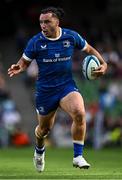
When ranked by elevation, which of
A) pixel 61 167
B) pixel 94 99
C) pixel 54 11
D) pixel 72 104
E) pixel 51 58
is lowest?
pixel 94 99

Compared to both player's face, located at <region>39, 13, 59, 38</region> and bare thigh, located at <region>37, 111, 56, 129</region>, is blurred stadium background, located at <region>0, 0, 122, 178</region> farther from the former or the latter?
player's face, located at <region>39, 13, 59, 38</region>

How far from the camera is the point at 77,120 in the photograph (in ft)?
40.9

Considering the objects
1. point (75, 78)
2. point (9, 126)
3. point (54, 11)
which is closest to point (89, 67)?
point (54, 11)

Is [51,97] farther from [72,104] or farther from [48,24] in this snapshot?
[48,24]

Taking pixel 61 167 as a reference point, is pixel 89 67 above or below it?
above

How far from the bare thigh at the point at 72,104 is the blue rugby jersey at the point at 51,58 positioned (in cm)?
26

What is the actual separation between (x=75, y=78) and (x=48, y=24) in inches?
537

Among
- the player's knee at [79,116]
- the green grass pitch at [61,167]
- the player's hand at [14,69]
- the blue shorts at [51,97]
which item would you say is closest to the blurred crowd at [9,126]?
the green grass pitch at [61,167]

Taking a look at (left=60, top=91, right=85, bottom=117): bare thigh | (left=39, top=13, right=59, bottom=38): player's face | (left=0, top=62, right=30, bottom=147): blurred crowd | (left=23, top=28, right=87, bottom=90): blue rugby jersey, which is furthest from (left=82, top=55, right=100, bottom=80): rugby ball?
(left=0, top=62, right=30, bottom=147): blurred crowd

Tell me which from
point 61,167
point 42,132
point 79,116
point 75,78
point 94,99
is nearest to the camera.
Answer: point 79,116

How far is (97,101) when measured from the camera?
2498cm

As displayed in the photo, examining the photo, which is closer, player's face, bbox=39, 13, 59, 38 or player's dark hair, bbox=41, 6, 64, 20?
player's face, bbox=39, 13, 59, 38

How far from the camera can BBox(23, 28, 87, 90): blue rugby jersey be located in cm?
1278

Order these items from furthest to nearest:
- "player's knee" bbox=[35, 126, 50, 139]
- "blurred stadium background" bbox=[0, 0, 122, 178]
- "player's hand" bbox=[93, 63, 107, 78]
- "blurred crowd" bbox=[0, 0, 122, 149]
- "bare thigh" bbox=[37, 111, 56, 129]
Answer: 1. "blurred stadium background" bbox=[0, 0, 122, 178]
2. "blurred crowd" bbox=[0, 0, 122, 149]
3. "player's knee" bbox=[35, 126, 50, 139]
4. "bare thigh" bbox=[37, 111, 56, 129]
5. "player's hand" bbox=[93, 63, 107, 78]
